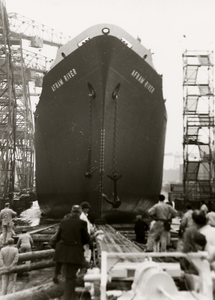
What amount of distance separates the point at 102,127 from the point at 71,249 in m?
7.18

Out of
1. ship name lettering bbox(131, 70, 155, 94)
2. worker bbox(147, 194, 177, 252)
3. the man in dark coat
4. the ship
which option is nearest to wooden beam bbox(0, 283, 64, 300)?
the man in dark coat

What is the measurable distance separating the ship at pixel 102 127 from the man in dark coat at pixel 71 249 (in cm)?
611

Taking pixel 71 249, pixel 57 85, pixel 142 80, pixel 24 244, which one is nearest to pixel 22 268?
pixel 24 244

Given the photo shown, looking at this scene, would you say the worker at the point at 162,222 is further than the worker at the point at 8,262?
No

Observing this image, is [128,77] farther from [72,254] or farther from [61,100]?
[72,254]

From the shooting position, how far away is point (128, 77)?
12.0 m

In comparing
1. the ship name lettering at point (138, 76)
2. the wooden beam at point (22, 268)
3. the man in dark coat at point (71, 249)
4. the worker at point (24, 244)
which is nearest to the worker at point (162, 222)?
the man in dark coat at point (71, 249)

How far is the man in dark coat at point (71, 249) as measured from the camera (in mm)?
4344

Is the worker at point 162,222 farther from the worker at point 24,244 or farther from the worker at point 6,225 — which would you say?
the worker at point 6,225

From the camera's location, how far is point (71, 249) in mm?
4391

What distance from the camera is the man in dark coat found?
4.34m

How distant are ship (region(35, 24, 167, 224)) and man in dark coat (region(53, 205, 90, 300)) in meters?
6.11

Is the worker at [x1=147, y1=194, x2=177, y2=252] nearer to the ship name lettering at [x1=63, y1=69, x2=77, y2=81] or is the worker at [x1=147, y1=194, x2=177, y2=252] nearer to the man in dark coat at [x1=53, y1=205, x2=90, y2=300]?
the man in dark coat at [x1=53, y1=205, x2=90, y2=300]

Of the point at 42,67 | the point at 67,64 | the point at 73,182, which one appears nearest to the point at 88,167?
the point at 73,182
